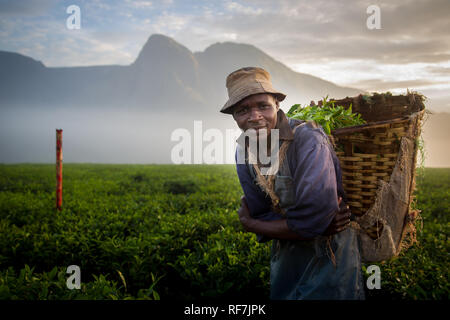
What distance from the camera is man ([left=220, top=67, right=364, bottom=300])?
67.2 inches

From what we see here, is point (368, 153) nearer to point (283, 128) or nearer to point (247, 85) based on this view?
point (283, 128)

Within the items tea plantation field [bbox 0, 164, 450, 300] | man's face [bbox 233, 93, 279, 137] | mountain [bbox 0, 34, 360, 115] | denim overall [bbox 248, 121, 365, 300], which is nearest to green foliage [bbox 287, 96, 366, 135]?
man's face [bbox 233, 93, 279, 137]

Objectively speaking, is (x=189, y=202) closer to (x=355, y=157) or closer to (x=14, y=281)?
(x=14, y=281)

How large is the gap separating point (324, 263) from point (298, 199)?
60cm

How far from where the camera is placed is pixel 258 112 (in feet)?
6.29

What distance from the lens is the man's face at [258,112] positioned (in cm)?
191

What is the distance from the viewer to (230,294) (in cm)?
322

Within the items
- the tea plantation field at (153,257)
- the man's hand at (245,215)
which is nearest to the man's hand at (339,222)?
the man's hand at (245,215)

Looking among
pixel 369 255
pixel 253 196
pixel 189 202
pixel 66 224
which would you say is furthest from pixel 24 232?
pixel 369 255

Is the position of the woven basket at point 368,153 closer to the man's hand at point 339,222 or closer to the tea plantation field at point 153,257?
the man's hand at point 339,222

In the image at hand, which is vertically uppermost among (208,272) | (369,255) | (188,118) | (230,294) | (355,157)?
(188,118)

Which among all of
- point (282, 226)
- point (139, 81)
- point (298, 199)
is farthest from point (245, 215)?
point (139, 81)

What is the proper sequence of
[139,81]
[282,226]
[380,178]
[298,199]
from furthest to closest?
[139,81], [380,178], [282,226], [298,199]

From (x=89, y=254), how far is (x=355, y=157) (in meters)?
3.87
